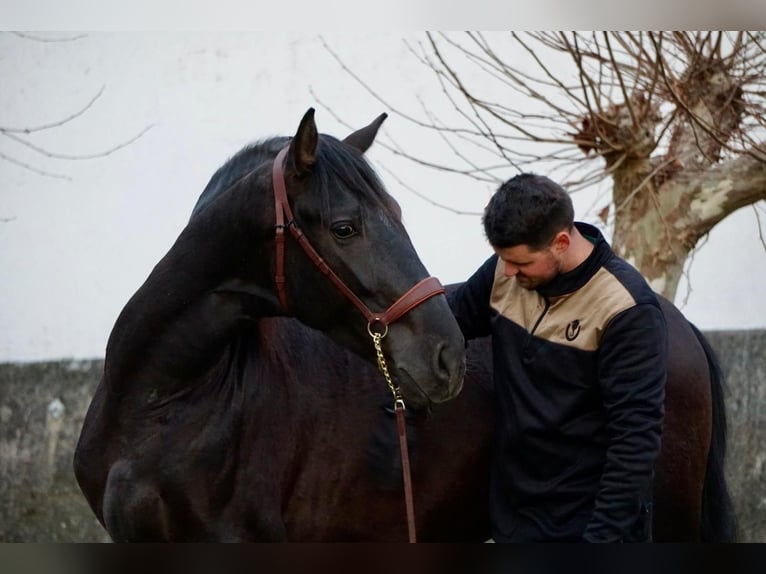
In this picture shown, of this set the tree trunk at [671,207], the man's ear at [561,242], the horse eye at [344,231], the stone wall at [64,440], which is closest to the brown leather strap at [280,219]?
the horse eye at [344,231]

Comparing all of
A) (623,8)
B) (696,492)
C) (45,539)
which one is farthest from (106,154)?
(696,492)

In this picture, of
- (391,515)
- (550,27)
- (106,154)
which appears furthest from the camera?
(106,154)

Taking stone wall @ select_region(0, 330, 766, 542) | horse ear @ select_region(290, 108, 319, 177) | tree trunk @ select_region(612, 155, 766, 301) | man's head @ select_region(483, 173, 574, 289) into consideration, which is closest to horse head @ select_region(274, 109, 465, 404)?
horse ear @ select_region(290, 108, 319, 177)

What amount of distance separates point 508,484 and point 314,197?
3.21 feet

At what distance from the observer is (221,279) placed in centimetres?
263

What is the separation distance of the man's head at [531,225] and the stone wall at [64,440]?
2.50 metres

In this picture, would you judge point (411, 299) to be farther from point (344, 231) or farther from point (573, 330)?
point (573, 330)

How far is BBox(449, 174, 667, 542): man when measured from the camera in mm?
2346

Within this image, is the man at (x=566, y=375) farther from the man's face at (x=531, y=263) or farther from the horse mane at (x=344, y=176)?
the horse mane at (x=344, y=176)

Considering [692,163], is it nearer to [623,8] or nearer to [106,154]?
[623,8]

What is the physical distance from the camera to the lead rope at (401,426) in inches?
97.7

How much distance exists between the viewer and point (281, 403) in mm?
2717

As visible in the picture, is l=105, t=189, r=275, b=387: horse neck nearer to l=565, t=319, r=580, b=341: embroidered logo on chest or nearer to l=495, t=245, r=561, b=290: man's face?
l=495, t=245, r=561, b=290: man's face

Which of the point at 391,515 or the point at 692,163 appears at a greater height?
the point at 692,163
